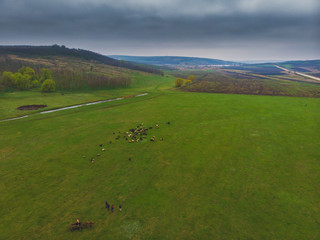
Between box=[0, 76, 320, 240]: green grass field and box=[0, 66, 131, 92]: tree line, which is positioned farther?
box=[0, 66, 131, 92]: tree line

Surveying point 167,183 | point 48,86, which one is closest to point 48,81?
point 48,86

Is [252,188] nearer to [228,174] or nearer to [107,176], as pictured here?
[228,174]

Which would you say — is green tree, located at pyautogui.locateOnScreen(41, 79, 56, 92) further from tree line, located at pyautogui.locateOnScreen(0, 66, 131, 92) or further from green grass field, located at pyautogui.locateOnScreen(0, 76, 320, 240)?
green grass field, located at pyautogui.locateOnScreen(0, 76, 320, 240)

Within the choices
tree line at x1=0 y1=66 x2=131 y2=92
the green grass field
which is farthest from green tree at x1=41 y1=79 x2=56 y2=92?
the green grass field

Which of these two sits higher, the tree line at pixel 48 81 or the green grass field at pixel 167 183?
the tree line at pixel 48 81

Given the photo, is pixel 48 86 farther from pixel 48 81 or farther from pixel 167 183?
pixel 167 183

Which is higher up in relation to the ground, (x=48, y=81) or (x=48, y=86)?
(x=48, y=81)

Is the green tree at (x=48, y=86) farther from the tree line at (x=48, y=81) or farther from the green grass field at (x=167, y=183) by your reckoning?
the green grass field at (x=167, y=183)

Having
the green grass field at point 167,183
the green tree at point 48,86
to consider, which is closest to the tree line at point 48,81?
the green tree at point 48,86
